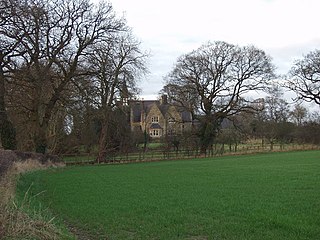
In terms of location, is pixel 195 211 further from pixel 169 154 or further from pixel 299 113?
pixel 299 113

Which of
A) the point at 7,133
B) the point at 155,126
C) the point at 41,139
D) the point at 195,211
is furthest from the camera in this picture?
the point at 155,126

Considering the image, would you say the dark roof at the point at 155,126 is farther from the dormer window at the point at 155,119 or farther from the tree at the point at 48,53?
the tree at the point at 48,53

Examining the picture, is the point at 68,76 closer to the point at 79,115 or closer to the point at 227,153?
the point at 79,115

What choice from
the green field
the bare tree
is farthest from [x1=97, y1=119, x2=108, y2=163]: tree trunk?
the green field

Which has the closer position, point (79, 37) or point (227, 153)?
point (79, 37)

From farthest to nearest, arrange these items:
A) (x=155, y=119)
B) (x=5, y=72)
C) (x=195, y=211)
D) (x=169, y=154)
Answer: (x=155, y=119)
(x=169, y=154)
(x=5, y=72)
(x=195, y=211)

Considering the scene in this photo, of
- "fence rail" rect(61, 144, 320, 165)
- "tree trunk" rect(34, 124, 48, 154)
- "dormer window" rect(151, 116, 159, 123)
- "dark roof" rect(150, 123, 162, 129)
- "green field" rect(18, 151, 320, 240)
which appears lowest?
"green field" rect(18, 151, 320, 240)

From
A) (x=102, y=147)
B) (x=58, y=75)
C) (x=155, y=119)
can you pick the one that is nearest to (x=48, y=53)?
(x=58, y=75)

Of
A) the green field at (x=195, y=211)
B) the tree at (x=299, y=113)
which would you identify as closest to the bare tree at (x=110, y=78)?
the green field at (x=195, y=211)

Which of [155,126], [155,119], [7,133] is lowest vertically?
[7,133]

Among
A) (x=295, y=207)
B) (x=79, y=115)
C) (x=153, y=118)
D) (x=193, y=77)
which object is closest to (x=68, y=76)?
(x=79, y=115)

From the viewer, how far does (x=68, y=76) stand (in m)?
37.7

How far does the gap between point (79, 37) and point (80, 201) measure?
2654 centimetres

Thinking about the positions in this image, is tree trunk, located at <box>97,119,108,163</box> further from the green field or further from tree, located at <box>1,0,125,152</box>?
the green field
